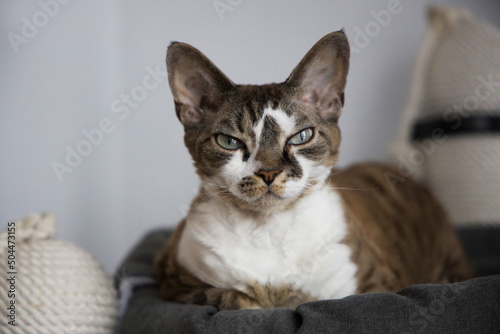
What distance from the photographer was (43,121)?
81.3 inches

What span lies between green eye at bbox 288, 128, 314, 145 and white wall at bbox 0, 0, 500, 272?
89cm

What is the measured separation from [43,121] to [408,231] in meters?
1.58

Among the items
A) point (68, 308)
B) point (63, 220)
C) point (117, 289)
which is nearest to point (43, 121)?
point (63, 220)

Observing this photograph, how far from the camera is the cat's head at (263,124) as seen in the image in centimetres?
98

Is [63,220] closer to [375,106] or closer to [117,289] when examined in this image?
[117,289]

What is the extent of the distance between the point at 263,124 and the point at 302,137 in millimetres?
93

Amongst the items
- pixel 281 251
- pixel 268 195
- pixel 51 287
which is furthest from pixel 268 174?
pixel 51 287

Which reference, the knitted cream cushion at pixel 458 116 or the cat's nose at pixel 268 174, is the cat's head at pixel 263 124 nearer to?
the cat's nose at pixel 268 174

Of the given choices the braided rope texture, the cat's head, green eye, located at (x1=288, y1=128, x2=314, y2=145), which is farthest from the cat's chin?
the braided rope texture

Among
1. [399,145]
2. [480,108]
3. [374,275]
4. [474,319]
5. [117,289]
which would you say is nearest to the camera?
[474,319]

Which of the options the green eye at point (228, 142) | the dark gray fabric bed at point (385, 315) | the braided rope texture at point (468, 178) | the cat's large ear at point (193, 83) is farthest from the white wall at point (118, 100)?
the dark gray fabric bed at point (385, 315)

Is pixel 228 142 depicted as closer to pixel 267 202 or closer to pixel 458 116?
pixel 267 202

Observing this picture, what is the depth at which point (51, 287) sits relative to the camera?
113 centimetres

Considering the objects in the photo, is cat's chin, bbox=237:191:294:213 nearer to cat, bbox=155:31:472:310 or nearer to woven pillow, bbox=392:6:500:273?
cat, bbox=155:31:472:310
